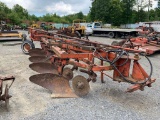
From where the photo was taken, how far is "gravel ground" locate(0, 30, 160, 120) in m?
3.53

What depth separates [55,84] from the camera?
4480mm

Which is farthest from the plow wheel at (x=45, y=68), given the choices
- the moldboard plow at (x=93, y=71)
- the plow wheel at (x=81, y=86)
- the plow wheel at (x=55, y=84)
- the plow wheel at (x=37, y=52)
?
the plow wheel at (x=37, y=52)

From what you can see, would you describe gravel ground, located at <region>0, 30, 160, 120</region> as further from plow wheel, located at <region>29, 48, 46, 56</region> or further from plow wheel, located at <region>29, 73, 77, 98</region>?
plow wheel, located at <region>29, 48, 46, 56</region>

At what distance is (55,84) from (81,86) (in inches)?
22.2

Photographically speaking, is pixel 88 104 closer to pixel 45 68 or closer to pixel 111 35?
pixel 45 68

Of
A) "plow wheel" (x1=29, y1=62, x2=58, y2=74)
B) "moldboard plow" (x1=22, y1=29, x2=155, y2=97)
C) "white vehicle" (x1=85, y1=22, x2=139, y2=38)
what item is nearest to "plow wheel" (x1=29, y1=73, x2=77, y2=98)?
"moldboard plow" (x1=22, y1=29, x2=155, y2=97)

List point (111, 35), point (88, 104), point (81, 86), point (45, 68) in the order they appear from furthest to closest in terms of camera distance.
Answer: point (111, 35) → point (45, 68) → point (81, 86) → point (88, 104)

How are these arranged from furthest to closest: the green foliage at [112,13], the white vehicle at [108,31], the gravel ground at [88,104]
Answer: the green foliage at [112,13] → the white vehicle at [108,31] → the gravel ground at [88,104]

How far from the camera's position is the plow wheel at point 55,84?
4333 mm

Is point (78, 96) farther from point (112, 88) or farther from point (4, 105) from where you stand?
point (4, 105)

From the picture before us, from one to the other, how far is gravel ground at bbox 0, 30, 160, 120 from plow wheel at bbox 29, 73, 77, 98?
0.44ft

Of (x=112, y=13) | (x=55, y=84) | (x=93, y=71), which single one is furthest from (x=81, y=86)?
(x=112, y=13)

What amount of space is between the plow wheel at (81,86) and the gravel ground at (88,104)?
0.12 m

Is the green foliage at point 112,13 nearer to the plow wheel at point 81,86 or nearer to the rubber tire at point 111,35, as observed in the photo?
the rubber tire at point 111,35
